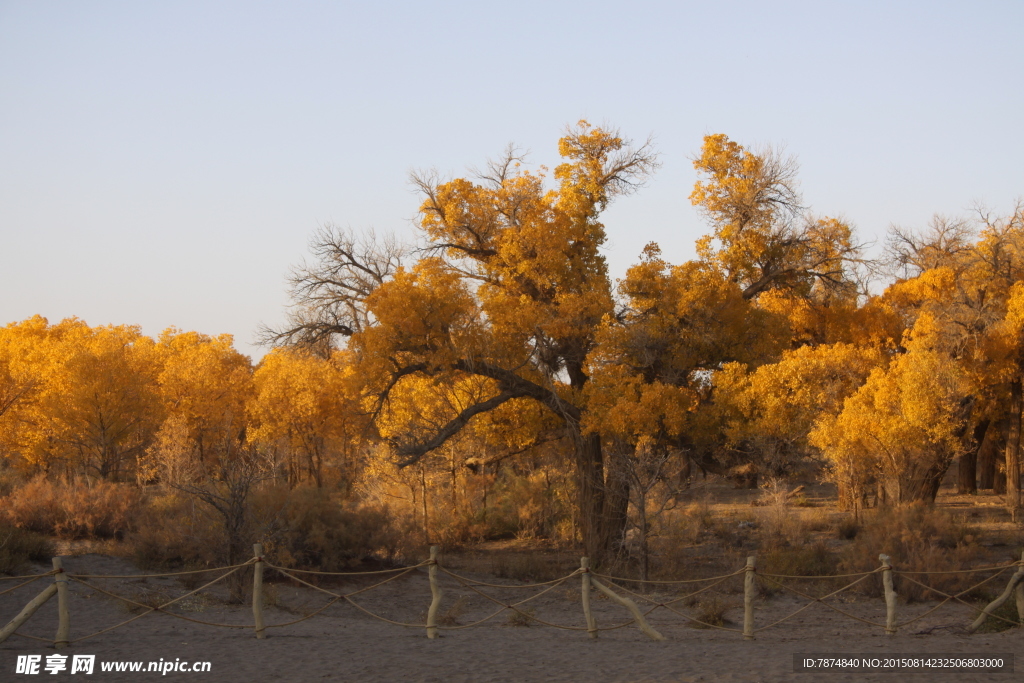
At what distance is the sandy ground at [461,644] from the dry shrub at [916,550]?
0.93 meters

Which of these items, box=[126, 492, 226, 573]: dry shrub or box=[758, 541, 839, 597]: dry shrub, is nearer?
box=[126, 492, 226, 573]: dry shrub

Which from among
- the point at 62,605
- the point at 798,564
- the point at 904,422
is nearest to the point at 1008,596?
the point at 798,564

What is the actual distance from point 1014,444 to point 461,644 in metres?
21.7

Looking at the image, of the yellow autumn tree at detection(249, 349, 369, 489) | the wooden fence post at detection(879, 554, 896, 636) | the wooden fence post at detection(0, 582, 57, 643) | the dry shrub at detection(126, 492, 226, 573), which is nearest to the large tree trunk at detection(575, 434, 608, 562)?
the dry shrub at detection(126, 492, 226, 573)

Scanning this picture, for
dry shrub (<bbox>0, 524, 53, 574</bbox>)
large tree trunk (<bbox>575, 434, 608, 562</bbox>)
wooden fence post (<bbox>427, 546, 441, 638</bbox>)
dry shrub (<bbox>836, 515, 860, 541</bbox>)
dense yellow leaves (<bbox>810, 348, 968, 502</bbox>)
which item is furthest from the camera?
dry shrub (<bbox>836, 515, 860, 541</bbox>)

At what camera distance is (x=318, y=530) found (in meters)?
18.8

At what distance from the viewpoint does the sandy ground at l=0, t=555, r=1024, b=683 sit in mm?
9055

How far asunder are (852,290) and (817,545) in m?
13.8

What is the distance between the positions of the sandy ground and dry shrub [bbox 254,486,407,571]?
1361mm

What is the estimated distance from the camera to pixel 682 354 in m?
22.7

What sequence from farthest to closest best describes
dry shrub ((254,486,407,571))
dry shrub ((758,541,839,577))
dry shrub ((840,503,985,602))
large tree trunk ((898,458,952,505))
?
large tree trunk ((898,458,952,505)), dry shrub ((758,541,839,577)), dry shrub ((254,486,407,571)), dry shrub ((840,503,985,602))

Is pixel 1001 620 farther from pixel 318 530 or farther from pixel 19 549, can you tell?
pixel 19 549

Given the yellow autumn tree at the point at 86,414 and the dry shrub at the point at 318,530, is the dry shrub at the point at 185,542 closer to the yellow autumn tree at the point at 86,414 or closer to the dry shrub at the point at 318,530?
the dry shrub at the point at 318,530

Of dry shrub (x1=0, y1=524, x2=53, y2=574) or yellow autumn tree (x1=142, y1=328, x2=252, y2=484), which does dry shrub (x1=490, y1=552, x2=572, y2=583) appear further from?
yellow autumn tree (x1=142, y1=328, x2=252, y2=484)
